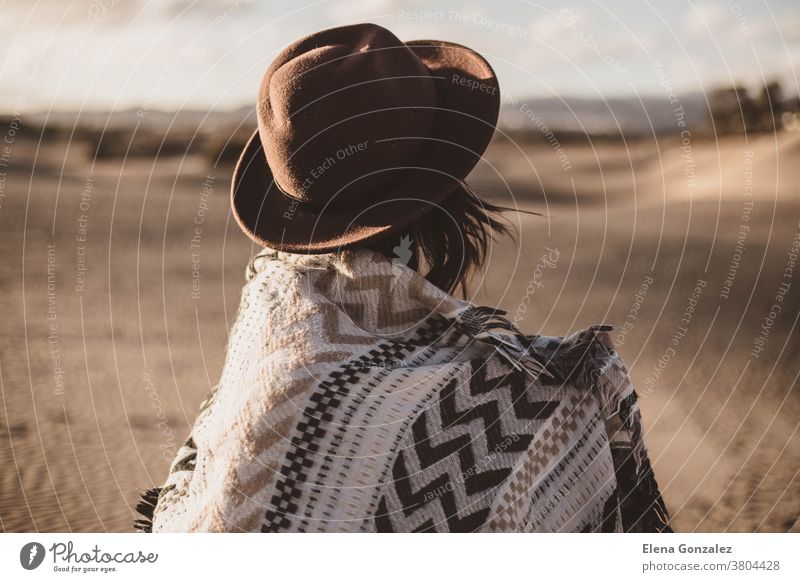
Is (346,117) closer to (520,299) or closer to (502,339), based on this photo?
(502,339)

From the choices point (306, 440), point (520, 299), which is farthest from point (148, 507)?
point (520, 299)

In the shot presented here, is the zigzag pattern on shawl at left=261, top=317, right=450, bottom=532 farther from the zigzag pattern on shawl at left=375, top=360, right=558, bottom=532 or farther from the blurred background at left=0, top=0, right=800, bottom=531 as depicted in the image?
the blurred background at left=0, top=0, right=800, bottom=531

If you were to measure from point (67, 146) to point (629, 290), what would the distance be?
6086 millimetres

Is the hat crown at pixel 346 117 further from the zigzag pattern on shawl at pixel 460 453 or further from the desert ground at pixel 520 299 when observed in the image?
the desert ground at pixel 520 299

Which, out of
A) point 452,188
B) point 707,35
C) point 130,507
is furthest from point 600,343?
point 707,35

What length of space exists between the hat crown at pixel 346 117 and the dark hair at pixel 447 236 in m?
0.13

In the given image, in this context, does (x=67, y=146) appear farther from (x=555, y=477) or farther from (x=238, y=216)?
(x=555, y=477)

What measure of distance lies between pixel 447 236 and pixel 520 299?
161 inches

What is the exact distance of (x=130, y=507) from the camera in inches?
138

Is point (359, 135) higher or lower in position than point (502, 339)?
higher

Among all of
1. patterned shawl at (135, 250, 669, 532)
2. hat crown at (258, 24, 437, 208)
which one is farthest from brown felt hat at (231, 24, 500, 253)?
patterned shawl at (135, 250, 669, 532)

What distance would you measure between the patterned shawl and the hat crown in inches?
7.0

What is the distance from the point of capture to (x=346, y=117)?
1.70m

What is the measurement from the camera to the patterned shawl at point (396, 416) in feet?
5.33
